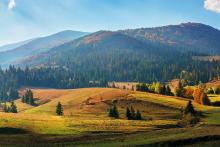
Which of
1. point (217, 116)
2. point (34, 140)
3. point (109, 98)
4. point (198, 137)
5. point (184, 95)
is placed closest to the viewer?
point (198, 137)

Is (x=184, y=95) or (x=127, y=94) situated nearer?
(x=127, y=94)

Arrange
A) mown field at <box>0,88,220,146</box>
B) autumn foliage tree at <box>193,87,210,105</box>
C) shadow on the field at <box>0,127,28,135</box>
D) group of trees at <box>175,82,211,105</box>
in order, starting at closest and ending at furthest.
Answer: mown field at <box>0,88,220,146</box>
shadow on the field at <box>0,127,28,135</box>
autumn foliage tree at <box>193,87,210,105</box>
group of trees at <box>175,82,211,105</box>

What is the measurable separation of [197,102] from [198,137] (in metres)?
118

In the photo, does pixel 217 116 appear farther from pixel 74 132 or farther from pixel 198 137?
pixel 198 137

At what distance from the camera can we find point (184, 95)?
629 feet

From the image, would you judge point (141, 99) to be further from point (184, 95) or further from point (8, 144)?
point (8, 144)

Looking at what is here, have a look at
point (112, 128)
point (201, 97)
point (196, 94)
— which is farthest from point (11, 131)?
point (196, 94)

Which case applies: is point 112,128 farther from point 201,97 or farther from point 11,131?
point 201,97

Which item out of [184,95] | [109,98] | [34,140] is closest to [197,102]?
[184,95]

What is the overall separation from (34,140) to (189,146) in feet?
84.5

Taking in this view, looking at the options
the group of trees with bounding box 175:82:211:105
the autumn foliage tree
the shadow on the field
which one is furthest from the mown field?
the group of trees with bounding box 175:82:211:105

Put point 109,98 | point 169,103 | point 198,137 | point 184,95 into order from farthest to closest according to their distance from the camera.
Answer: point 184,95 < point 109,98 < point 169,103 < point 198,137

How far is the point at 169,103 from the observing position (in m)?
152

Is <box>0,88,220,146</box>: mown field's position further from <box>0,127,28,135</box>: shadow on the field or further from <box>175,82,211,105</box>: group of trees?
<box>175,82,211,105</box>: group of trees
